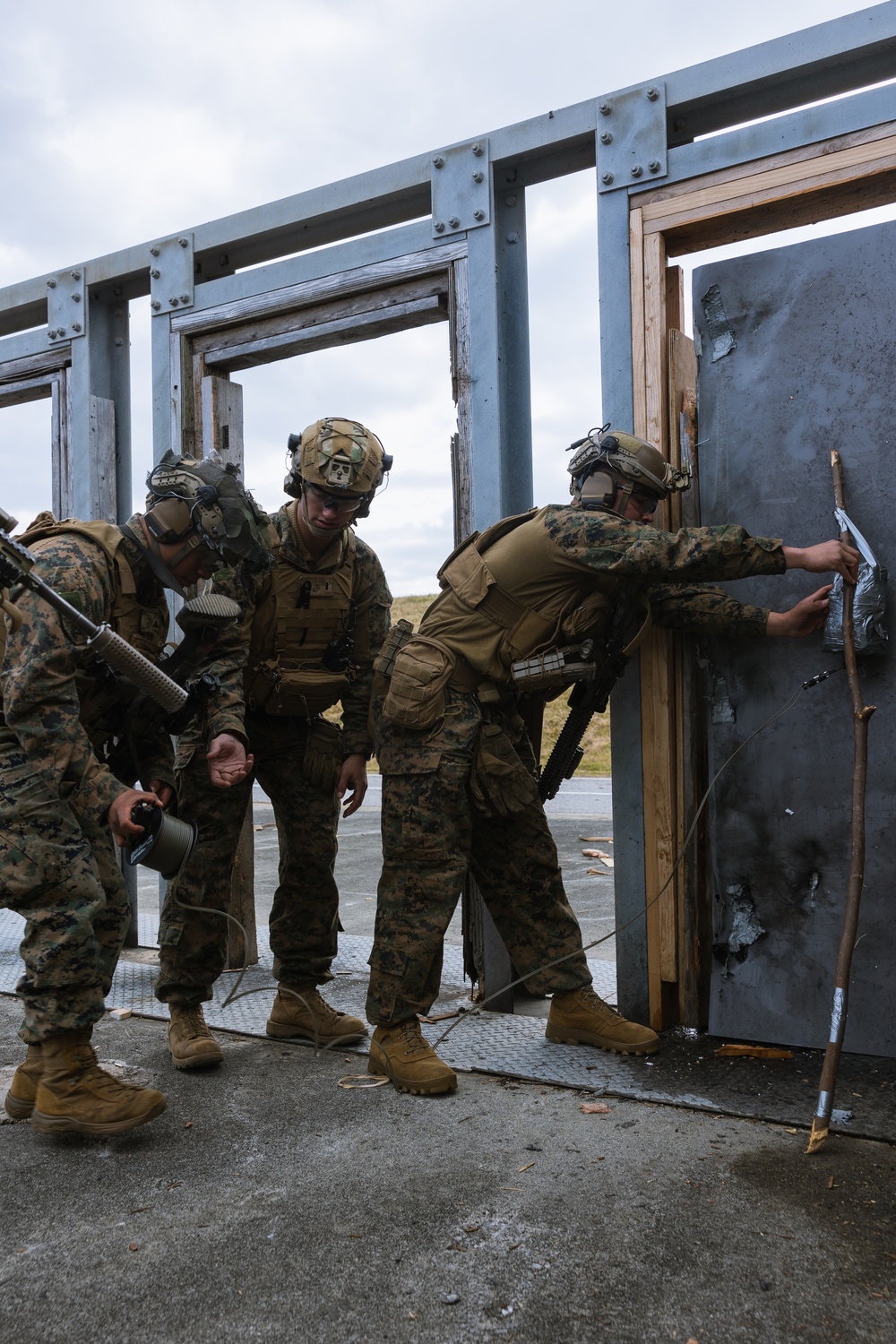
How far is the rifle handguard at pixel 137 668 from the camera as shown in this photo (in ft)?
8.61

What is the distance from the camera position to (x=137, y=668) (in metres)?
2.74

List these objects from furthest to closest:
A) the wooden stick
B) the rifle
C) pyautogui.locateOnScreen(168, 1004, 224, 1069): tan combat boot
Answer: pyautogui.locateOnScreen(168, 1004, 224, 1069): tan combat boot
the rifle
the wooden stick

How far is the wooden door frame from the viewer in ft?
10.7

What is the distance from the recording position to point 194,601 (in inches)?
123

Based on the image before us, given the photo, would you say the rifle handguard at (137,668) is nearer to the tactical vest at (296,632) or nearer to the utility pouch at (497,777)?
the tactical vest at (296,632)

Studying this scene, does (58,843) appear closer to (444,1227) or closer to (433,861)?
(433,861)

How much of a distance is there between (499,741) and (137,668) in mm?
1070

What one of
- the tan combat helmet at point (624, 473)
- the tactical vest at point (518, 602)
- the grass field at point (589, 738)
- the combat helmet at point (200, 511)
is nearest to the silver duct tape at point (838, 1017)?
the tactical vest at point (518, 602)

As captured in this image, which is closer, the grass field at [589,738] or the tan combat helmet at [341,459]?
the tan combat helmet at [341,459]

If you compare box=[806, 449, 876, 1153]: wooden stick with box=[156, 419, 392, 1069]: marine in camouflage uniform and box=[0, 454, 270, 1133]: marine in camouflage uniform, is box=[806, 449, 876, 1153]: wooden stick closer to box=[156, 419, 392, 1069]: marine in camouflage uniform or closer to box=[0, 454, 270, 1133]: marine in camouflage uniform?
box=[156, 419, 392, 1069]: marine in camouflage uniform

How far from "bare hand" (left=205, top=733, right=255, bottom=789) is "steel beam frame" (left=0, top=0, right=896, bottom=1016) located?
3.99 feet

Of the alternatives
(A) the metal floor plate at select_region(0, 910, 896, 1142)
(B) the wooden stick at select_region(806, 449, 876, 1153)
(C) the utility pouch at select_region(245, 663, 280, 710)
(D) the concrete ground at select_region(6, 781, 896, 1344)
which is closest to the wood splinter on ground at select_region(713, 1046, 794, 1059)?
(A) the metal floor plate at select_region(0, 910, 896, 1142)

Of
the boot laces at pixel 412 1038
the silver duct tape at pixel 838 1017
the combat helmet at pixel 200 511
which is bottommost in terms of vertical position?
the boot laces at pixel 412 1038

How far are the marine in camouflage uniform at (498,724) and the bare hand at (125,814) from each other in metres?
0.76
